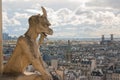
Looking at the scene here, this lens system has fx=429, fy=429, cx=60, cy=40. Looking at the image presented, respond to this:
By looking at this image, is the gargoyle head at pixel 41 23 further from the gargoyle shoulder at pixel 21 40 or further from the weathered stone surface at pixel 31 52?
the gargoyle shoulder at pixel 21 40

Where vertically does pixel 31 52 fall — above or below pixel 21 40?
below

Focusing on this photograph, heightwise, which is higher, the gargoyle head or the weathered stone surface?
the gargoyle head

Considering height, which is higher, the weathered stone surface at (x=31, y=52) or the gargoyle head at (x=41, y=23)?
the gargoyle head at (x=41, y=23)

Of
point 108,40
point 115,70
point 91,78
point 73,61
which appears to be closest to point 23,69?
point 91,78

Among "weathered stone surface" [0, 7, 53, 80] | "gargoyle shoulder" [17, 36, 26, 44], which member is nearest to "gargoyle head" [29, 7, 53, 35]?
"weathered stone surface" [0, 7, 53, 80]

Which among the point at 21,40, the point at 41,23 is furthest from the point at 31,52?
the point at 41,23

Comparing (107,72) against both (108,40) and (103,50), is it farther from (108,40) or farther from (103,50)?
(108,40)

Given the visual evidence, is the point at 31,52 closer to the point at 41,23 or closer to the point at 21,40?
the point at 21,40

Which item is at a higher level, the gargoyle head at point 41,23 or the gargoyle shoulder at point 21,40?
the gargoyle head at point 41,23

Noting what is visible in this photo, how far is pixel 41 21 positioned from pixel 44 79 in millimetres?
519

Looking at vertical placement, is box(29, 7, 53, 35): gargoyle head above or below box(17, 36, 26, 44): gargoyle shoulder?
above

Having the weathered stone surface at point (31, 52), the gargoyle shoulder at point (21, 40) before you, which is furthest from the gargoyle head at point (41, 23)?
the gargoyle shoulder at point (21, 40)

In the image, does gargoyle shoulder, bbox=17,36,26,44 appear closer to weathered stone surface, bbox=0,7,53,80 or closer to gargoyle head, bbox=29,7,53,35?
weathered stone surface, bbox=0,7,53,80

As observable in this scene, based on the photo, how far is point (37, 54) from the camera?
12.4ft
